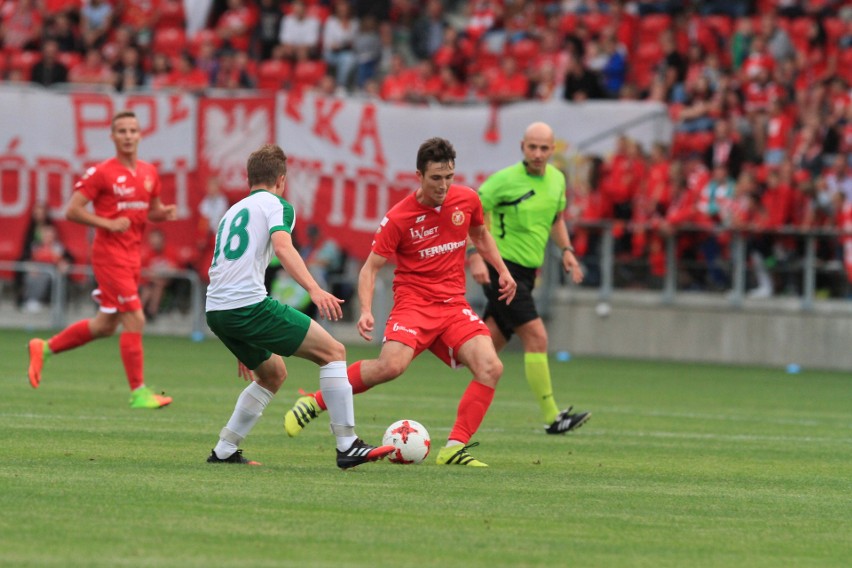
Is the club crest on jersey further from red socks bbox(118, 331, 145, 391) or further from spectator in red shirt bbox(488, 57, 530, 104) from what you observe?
spectator in red shirt bbox(488, 57, 530, 104)

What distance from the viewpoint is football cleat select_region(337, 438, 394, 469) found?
930 cm

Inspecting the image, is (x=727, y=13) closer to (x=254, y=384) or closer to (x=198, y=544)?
(x=254, y=384)

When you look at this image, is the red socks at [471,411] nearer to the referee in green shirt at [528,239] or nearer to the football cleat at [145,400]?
the referee in green shirt at [528,239]

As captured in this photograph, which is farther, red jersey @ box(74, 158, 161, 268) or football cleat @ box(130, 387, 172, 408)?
red jersey @ box(74, 158, 161, 268)

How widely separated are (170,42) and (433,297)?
20.3 meters

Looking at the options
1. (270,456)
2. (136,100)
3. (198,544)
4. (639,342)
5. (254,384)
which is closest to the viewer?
(198,544)

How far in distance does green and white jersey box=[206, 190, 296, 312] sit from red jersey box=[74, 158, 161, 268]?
484 centimetres

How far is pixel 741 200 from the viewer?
2266cm

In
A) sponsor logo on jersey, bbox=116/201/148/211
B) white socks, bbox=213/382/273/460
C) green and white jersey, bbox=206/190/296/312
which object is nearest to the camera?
green and white jersey, bbox=206/190/296/312

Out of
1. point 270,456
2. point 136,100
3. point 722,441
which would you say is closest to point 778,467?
point 722,441

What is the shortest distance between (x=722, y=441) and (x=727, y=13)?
14335mm

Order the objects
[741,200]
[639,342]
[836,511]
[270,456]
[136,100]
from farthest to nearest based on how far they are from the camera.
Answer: [136,100], [639,342], [741,200], [270,456], [836,511]

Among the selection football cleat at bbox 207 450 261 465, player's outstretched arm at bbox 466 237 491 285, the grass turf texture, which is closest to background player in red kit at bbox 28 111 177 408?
the grass turf texture

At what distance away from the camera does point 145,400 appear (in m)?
13.8
